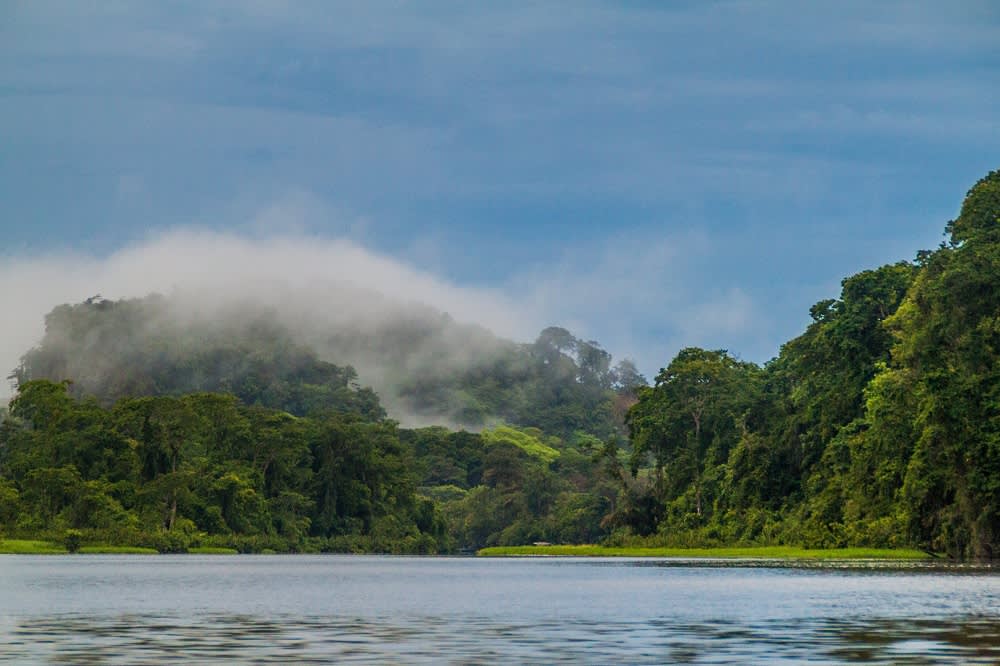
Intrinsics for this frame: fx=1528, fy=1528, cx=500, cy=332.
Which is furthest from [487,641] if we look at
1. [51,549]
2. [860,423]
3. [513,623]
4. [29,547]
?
[51,549]

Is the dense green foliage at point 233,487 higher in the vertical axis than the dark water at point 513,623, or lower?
higher

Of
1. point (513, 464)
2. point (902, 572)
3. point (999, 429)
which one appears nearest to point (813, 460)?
point (999, 429)

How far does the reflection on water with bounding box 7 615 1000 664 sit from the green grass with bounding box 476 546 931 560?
56108 millimetres

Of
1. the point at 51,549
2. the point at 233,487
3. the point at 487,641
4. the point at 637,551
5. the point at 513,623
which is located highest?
the point at 233,487

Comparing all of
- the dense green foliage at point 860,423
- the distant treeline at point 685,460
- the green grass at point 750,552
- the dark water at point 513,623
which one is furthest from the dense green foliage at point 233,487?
the dark water at point 513,623

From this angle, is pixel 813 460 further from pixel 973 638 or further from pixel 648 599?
pixel 973 638

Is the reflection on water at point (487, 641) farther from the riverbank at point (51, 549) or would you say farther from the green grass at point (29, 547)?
the riverbank at point (51, 549)

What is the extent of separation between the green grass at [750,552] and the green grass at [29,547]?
42.9 meters

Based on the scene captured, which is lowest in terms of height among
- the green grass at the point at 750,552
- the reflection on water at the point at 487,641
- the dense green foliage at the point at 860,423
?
the reflection on water at the point at 487,641

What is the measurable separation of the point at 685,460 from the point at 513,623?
100527mm

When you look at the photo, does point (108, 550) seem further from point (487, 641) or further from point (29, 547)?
point (487, 641)

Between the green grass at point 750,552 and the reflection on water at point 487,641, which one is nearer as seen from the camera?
the reflection on water at point 487,641

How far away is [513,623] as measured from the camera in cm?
2758

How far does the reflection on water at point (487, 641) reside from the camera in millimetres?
20328
